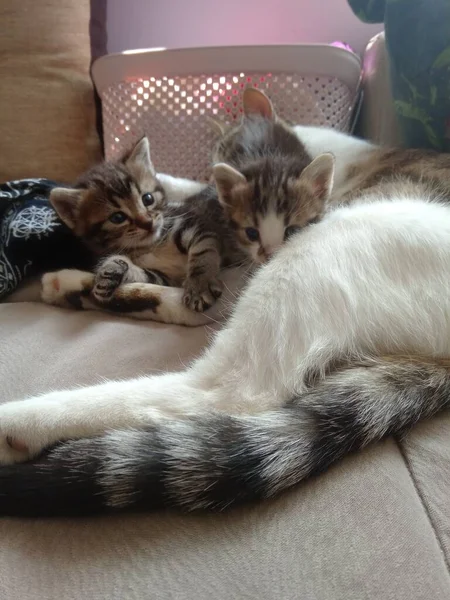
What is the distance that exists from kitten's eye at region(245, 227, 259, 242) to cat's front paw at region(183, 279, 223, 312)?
0.51 ft

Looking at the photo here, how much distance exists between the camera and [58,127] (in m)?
2.14

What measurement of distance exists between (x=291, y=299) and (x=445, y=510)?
420 mm

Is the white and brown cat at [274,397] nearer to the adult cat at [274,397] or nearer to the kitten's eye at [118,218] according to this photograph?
the adult cat at [274,397]

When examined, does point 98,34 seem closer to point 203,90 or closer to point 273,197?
point 203,90

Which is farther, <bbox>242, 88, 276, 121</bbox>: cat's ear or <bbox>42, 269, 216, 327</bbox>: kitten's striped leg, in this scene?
<bbox>242, 88, 276, 121</bbox>: cat's ear

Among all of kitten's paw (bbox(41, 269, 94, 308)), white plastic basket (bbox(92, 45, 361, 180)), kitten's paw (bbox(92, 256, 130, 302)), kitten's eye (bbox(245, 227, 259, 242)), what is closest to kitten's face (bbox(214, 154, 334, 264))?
kitten's eye (bbox(245, 227, 259, 242))

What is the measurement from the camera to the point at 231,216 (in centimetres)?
148

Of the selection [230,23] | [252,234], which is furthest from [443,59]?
[230,23]

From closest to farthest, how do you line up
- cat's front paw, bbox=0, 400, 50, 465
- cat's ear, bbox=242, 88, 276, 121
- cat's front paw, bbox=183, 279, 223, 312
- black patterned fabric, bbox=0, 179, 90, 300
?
cat's front paw, bbox=0, 400, 50, 465 → cat's front paw, bbox=183, 279, 223, 312 → black patterned fabric, bbox=0, 179, 90, 300 → cat's ear, bbox=242, 88, 276, 121

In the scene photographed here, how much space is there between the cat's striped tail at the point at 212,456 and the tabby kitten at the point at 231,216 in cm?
55

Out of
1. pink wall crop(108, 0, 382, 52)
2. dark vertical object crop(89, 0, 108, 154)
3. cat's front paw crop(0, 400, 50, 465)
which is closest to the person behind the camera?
→ cat's front paw crop(0, 400, 50, 465)

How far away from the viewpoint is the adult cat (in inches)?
27.7

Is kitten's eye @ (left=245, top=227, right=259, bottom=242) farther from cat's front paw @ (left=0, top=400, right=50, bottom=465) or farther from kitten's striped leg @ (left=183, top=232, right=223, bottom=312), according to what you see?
cat's front paw @ (left=0, top=400, right=50, bottom=465)

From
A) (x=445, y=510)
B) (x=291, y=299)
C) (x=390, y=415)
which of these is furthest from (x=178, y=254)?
(x=445, y=510)
